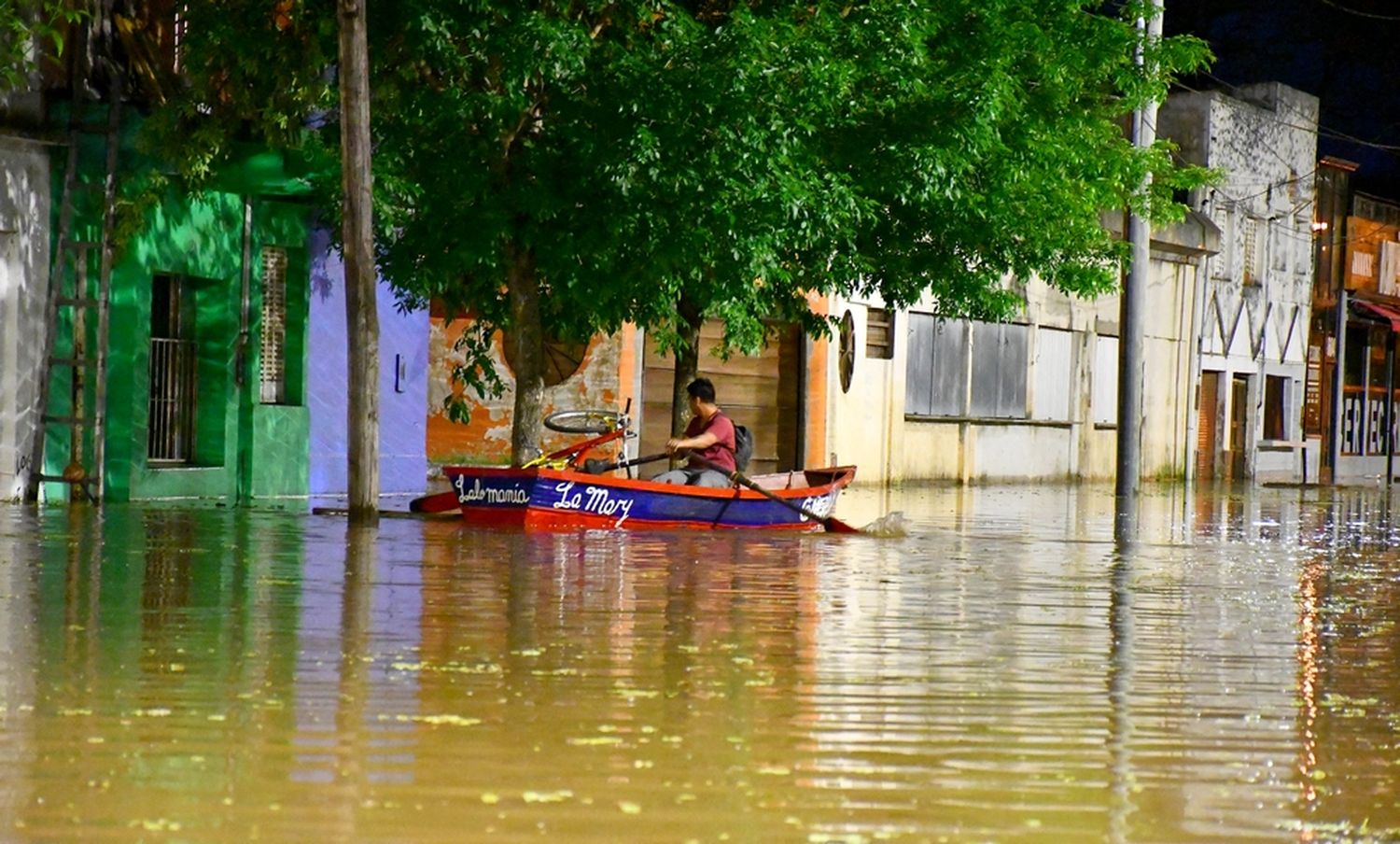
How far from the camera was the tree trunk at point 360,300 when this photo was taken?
752 inches

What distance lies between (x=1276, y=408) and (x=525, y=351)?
119 ft

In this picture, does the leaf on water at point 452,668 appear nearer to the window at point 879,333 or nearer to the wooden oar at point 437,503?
the wooden oar at point 437,503

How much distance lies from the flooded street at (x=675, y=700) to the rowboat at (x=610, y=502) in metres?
3.11

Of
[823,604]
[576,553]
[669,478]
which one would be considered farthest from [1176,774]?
[669,478]

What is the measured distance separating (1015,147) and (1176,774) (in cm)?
1759

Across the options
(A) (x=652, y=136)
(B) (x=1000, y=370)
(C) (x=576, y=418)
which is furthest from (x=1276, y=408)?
(A) (x=652, y=136)

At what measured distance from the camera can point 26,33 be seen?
1838cm

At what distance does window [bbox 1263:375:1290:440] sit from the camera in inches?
2130

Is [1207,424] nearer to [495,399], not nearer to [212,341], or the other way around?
[495,399]

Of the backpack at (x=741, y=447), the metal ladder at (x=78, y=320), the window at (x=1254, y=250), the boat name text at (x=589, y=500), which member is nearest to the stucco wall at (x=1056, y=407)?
the window at (x=1254, y=250)

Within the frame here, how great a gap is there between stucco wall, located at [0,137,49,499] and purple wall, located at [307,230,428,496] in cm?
329

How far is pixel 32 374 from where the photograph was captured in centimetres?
2159

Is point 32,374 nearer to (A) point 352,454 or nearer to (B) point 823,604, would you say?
(A) point 352,454

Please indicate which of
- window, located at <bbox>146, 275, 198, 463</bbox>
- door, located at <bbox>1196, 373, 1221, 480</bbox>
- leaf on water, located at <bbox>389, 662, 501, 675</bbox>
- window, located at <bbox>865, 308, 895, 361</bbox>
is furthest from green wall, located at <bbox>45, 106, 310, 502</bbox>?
door, located at <bbox>1196, 373, 1221, 480</bbox>
